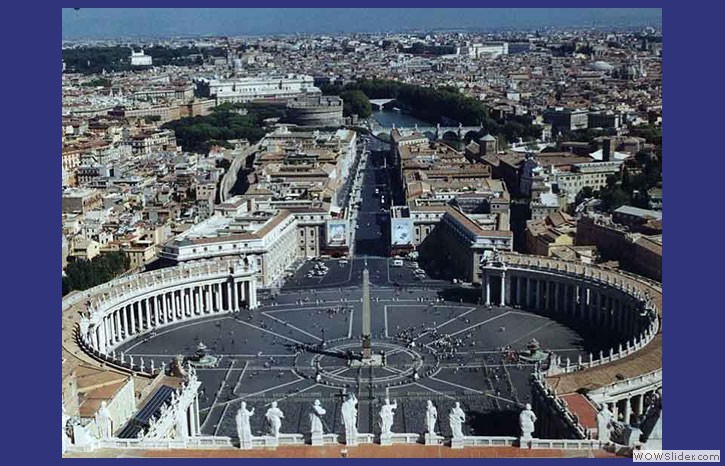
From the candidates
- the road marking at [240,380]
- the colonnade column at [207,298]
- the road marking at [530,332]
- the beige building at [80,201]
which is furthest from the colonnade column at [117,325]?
the beige building at [80,201]

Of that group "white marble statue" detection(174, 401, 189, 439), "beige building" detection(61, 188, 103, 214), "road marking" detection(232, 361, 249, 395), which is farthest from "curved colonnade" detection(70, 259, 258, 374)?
"beige building" detection(61, 188, 103, 214)

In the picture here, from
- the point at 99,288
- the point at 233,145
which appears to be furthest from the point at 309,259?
the point at 233,145

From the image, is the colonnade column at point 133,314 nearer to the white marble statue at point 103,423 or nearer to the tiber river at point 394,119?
the white marble statue at point 103,423

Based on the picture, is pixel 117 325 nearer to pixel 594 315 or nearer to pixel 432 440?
pixel 594 315

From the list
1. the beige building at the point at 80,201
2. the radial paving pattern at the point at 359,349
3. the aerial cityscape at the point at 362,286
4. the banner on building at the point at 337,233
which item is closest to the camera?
the aerial cityscape at the point at 362,286

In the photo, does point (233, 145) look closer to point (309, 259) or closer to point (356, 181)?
point (356, 181)

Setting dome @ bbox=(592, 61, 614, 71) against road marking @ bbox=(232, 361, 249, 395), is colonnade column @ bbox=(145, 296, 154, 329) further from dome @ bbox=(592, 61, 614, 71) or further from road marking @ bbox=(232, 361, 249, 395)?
dome @ bbox=(592, 61, 614, 71)

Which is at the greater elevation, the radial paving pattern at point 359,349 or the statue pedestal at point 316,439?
the statue pedestal at point 316,439
